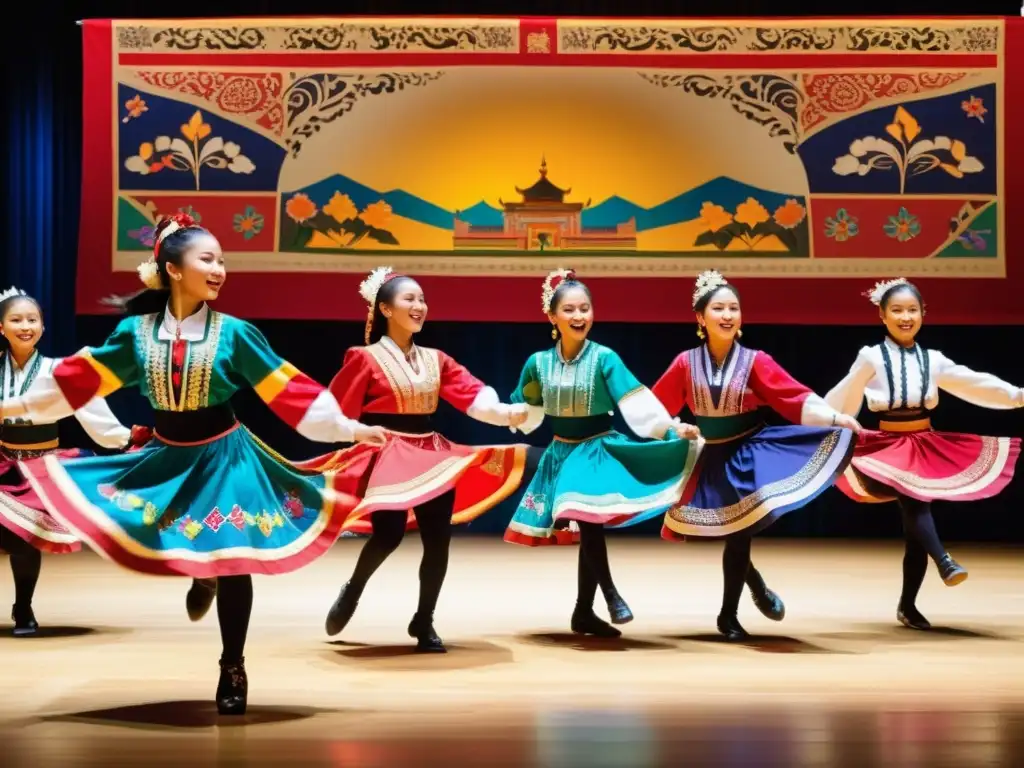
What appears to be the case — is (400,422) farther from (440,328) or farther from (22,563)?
(440,328)

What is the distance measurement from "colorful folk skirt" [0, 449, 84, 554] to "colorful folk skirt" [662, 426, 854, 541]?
1747 mm

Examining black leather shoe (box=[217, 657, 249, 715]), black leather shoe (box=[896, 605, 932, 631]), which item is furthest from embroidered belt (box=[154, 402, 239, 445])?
black leather shoe (box=[896, 605, 932, 631])

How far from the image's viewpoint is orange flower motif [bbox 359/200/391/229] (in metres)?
6.25

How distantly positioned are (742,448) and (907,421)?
0.67m

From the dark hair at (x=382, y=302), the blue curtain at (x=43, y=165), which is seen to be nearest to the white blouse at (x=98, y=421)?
the dark hair at (x=382, y=302)

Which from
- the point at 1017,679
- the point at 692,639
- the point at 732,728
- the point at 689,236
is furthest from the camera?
the point at 689,236

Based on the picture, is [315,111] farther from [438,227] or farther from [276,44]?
[438,227]

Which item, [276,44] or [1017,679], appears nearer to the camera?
[1017,679]

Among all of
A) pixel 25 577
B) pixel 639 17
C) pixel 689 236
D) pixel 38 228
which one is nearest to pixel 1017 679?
pixel 25 577

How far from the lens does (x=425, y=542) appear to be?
393 cm

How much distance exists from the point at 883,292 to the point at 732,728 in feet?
6.96

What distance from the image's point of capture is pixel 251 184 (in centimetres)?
629

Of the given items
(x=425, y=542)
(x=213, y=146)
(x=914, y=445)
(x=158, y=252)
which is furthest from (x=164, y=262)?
(x=213, y=146)

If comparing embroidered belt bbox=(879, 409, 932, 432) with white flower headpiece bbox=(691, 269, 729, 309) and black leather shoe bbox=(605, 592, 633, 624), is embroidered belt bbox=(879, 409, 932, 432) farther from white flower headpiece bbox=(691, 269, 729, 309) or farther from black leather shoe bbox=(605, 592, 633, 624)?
black leather shoe bbox=(605, 592, 633, 624)
